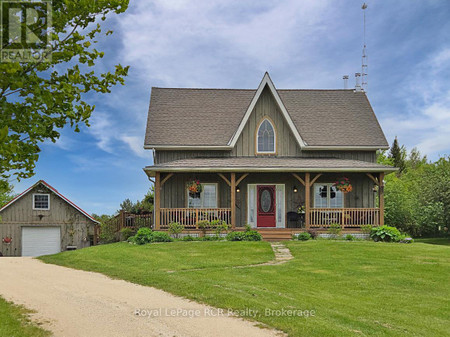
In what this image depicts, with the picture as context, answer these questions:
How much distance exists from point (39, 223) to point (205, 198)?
10.5 m

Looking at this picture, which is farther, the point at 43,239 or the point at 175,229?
the point at 43,239

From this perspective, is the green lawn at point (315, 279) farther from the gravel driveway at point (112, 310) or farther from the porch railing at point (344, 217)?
the porch railing at point (344, 217)

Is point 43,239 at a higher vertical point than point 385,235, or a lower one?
lower

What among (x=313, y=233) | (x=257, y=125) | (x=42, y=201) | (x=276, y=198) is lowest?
(x=313, y=233)

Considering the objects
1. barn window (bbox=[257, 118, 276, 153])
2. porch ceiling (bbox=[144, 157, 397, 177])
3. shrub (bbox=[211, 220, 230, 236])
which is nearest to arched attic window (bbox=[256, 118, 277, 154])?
barn window (bbox=[257, 118, 276, 153])

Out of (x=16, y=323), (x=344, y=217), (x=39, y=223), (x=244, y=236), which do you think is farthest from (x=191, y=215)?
(x=16, y=323)

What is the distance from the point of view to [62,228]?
26.3 metres

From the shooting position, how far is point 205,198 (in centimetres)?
2300

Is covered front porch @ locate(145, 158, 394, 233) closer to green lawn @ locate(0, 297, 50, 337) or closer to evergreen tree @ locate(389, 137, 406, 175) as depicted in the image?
green lawn @ locate(0, 297, 50, 337)

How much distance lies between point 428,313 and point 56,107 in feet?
27.9

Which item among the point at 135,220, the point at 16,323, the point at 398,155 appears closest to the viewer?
the point at 16,323

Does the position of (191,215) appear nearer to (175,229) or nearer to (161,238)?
(175,229)

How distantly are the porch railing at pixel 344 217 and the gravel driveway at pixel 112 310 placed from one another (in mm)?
12003

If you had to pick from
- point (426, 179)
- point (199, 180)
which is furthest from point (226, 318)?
point (426, 179)
